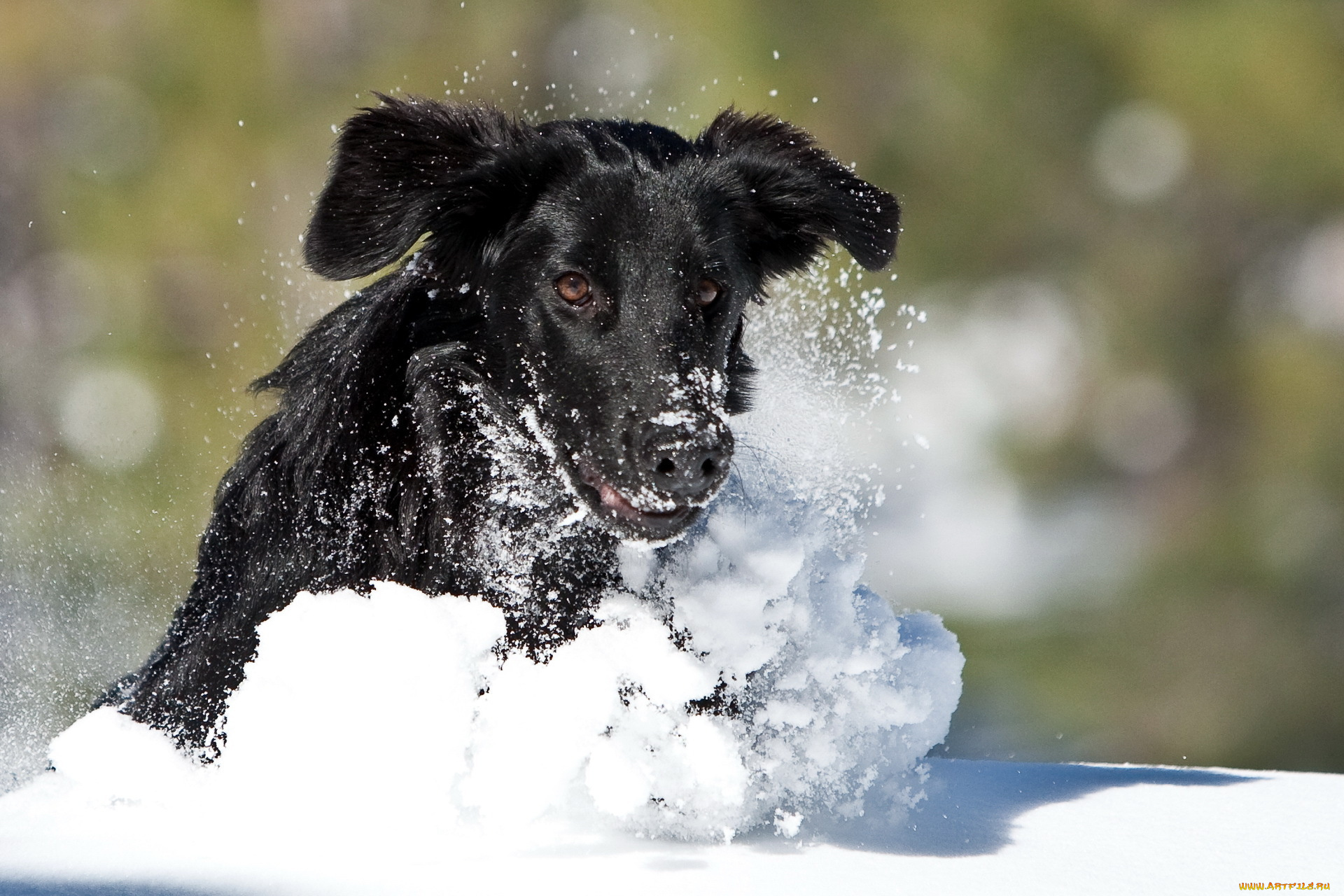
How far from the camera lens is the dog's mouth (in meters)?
3.08

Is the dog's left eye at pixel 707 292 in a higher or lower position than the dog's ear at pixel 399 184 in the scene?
lower

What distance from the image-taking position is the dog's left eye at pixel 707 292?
11.2 ft

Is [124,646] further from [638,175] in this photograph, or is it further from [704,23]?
[704,23]

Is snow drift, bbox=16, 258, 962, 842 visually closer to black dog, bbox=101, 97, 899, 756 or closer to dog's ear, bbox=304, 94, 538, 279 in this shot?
black dog, bbox=101, 97, 899, 756

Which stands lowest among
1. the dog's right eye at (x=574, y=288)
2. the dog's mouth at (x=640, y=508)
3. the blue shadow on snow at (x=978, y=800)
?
the blue shadow on snow at (x=978, y=800)

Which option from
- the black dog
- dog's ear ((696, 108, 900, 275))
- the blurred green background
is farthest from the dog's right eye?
the blurred green background

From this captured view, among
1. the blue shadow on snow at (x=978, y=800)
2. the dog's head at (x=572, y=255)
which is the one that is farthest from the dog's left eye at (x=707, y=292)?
the blue shadow on snow at (x=978, y=800)

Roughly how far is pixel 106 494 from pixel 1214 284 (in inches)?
449

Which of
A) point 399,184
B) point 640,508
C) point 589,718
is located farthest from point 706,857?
point 399,184

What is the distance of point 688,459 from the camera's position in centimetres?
298

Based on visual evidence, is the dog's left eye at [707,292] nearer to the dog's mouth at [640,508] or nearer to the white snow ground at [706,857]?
the dog's mouth at [640,508]

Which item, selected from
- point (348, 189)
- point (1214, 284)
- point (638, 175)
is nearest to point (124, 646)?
point (348, 189)

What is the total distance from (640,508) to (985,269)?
38.7ft

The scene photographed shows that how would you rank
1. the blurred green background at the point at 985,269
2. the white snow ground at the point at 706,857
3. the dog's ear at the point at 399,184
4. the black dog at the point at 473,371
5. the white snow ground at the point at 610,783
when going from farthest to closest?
1. the blurred green background at the point at 985,269
2. the dog's ear at the point at 399,184
3. the black dog at the point at 473,371
4. the white snow ground at the point at 610,783
5. the white snow ground at the point at 706,857
